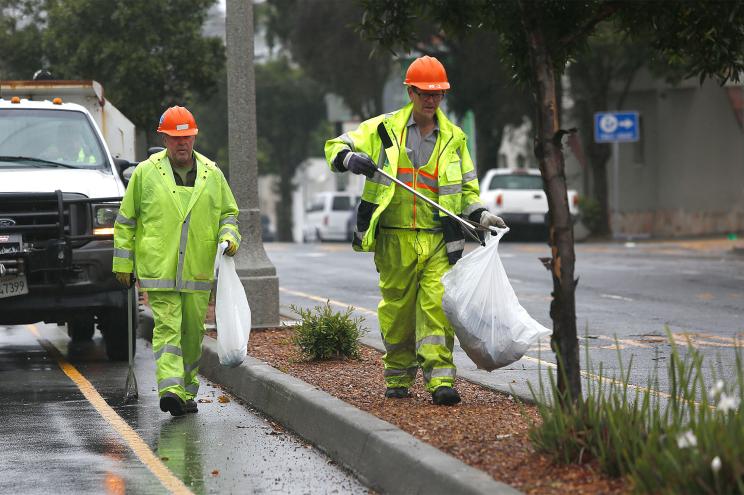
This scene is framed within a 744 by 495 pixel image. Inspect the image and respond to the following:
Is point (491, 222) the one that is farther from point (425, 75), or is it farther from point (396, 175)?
point (425, 75)

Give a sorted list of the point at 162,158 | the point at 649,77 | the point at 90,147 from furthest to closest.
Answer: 1. the point at 649,77
2. the point at 90,147
3. the point at 162,158

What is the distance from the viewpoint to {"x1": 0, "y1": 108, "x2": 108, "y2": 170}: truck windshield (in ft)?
41.0

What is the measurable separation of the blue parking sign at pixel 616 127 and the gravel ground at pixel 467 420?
23.0 m

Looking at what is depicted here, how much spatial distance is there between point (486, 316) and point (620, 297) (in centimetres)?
1006

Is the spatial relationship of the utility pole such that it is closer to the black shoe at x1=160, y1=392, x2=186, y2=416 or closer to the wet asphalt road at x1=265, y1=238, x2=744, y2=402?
the wet asphalt road at x1=265, y1=238, x2=744, y2=402

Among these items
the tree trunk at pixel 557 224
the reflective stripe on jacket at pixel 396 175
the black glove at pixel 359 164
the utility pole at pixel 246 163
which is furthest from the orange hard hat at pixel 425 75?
the utility pole at pixel 246 163

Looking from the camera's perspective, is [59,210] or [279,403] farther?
[59,210]

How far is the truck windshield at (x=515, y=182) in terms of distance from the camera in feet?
116

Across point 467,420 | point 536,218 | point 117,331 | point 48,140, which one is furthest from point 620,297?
point 536,218

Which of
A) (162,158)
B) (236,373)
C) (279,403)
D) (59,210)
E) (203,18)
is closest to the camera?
(279,403)

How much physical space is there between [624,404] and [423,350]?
8.06 ft

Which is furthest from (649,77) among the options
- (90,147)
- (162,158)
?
(162,158)

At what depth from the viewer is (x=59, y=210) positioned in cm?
1139

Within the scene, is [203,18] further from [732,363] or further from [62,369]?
[732,363]
